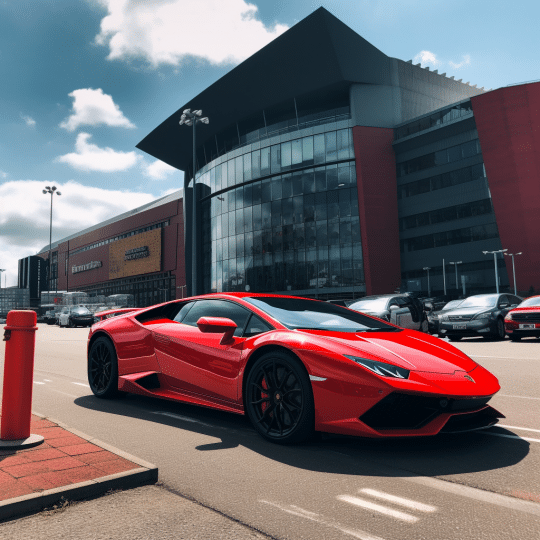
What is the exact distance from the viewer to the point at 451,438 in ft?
13.5

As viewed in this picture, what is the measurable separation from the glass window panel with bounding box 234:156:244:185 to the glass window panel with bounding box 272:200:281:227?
16.3 ft

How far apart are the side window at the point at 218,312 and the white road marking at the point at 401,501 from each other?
78.8 inches

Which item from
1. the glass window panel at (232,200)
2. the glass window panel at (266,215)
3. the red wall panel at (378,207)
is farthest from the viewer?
the glass window panel at (232,200)

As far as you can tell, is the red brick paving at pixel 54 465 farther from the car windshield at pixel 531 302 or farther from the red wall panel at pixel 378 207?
the red wall panel at pixel 378 207

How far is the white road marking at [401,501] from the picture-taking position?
270cm

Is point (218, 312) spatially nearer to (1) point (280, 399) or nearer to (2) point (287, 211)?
(1) point (280, 399)

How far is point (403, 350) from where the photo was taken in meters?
4.05

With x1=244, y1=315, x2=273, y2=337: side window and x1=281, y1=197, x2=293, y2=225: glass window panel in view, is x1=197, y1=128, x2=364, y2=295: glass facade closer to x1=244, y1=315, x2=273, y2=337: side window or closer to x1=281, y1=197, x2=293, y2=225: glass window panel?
x1=281, y1=197, x2=293, y2=225: glass window panel

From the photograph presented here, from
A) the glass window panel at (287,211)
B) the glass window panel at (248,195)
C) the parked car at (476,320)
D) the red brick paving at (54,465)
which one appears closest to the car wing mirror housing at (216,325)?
the red brick paving at (54,465)

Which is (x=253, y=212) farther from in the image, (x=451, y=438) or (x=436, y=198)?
(x=451, y=438)

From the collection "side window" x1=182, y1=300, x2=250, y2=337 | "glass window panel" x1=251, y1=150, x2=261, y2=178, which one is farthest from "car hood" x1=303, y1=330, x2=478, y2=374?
"glass window panel" x1=251, y1=150, x2=261, y2=178

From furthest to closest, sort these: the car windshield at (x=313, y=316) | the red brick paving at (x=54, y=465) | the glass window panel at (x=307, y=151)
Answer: the glass window panel at (x=307, y=151)
the car windshield at (x=313, y=316)
the red brick paving at (x=54, y=465)

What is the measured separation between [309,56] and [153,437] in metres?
45.6

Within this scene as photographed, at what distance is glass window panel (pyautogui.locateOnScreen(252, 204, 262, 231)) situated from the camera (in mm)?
53469
